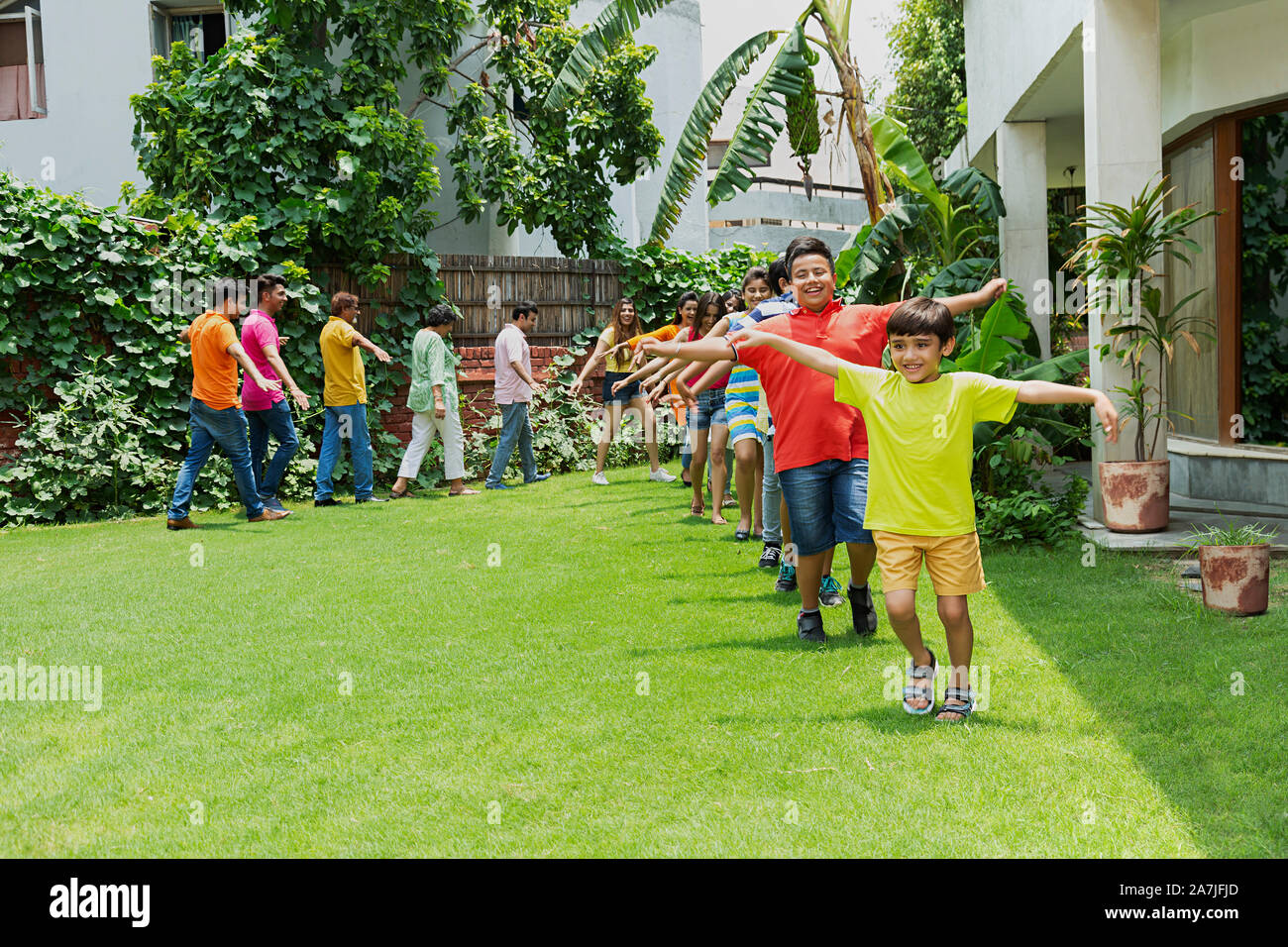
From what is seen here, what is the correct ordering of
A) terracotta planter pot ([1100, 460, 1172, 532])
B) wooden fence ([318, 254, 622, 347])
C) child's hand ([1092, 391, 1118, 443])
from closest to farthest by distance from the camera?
child's hand ([1092, 391, 1118, 443]), terracotta planter pot ([1100, 460, 1172, 532]), wooden fence ([318, 254, 622, 347])

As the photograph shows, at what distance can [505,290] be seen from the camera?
52.4ft

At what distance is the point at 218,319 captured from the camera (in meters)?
10.6

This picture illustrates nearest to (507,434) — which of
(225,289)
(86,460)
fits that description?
(225,289)

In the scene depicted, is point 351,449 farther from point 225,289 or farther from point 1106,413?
point 1106,413

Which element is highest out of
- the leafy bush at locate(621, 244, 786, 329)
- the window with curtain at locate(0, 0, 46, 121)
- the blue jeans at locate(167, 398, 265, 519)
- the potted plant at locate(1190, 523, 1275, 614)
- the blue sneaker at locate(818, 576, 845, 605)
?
the window with curtain at locate(0, 0, 46, 121)

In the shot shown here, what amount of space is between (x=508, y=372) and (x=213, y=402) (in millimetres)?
4026

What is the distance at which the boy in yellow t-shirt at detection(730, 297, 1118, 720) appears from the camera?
472 centimetres

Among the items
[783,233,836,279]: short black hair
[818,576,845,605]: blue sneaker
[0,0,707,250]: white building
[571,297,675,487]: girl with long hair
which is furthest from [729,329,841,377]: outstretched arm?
[0,0,707,250]: white building

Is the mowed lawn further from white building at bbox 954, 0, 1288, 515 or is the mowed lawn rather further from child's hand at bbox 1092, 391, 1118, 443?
white building at bbox 954, 0, 1288, 515

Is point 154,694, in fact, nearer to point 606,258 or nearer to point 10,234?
point 10,234

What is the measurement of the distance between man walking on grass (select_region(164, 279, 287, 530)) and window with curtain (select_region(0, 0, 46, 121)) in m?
8.87

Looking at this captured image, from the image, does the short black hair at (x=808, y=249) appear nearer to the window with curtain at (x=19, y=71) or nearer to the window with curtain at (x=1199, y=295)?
the window with curtain at (x=1199, y=295)

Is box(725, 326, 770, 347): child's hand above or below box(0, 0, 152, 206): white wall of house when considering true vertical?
below

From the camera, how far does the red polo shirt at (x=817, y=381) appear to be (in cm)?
580
